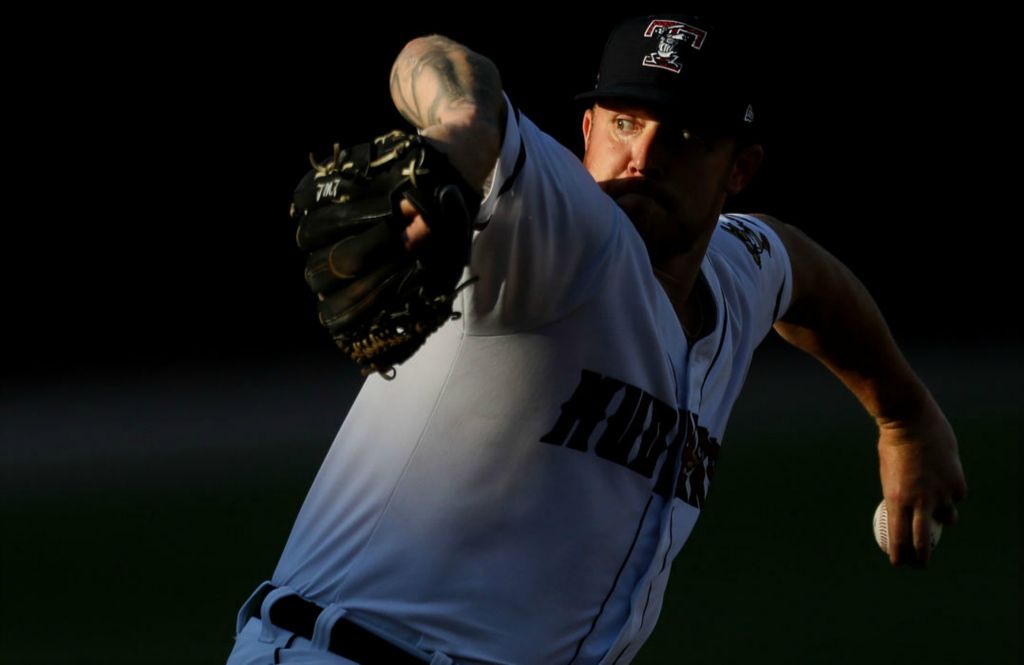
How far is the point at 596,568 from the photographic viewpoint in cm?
190

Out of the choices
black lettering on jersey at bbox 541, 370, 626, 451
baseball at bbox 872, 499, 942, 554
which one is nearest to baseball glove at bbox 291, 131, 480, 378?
black lettering on jersey at bbox 541, 370, 626, 451

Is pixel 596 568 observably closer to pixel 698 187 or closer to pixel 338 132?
pixel 698 187

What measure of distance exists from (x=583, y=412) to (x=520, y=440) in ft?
0.32

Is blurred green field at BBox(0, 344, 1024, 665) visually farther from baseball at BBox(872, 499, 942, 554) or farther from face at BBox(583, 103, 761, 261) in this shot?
face at BBox(583, 103, 761, 261)

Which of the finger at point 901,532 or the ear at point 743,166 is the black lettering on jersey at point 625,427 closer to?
the ear at point 743,166

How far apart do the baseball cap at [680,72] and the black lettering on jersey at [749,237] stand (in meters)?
0.33

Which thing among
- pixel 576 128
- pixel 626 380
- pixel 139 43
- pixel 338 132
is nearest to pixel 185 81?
pixel 139 43

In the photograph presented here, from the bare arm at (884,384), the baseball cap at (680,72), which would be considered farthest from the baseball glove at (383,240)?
the bare arm at (884,384)

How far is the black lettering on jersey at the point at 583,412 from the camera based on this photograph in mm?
1807

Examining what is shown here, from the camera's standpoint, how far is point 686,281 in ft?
7.55

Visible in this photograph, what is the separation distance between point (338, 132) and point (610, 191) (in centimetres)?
332

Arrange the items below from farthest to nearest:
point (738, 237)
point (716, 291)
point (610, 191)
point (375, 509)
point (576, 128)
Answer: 1. point (576, 128)
2. point (738, 237)
3. point (716, 291)
4. point (610, 191)
5. point (375, 509)

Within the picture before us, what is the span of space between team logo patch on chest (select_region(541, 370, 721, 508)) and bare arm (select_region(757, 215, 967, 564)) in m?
0.71

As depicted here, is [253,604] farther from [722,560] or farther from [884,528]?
[722,560]
